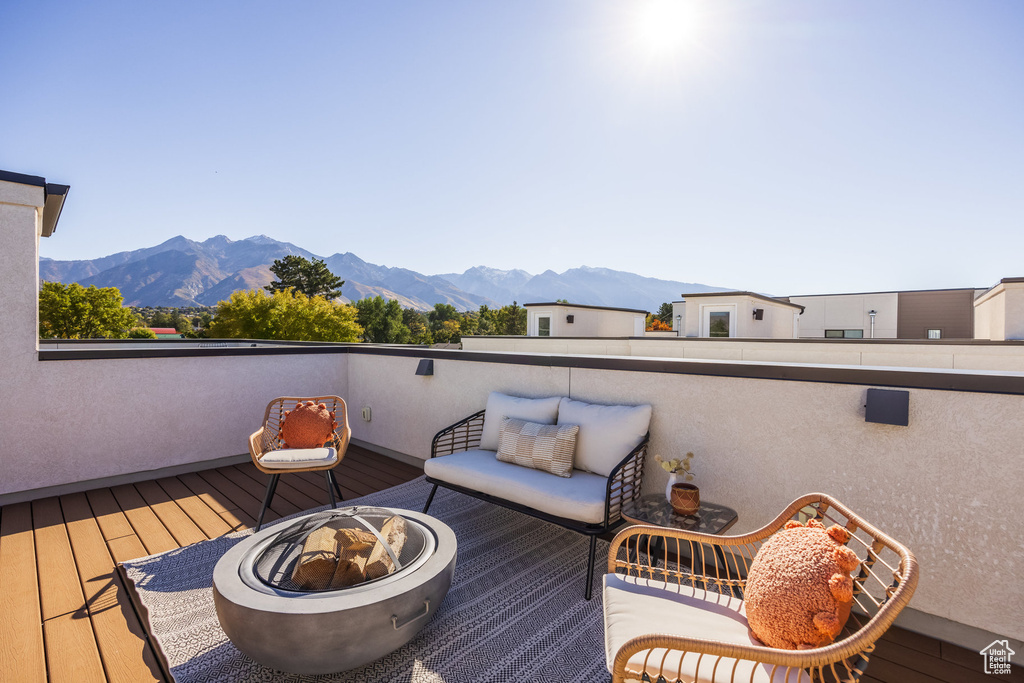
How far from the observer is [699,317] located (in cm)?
1186

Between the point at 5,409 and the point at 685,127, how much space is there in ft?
39.7

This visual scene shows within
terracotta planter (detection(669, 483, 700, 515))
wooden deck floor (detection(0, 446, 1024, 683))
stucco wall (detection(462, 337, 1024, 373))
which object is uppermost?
stucco wall (detection(462, 337, 1024, 373))

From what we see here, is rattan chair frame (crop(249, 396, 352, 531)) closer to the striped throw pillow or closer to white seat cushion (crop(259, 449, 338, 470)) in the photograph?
white seat cushion (crop(259, 449, 338, 470))

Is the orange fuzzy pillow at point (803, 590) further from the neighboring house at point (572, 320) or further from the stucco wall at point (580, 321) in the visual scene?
the stucco wall at point (580, 321)

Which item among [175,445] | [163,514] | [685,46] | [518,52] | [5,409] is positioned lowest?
[163,514]

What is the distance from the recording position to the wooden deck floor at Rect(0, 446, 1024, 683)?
1753 millimetres

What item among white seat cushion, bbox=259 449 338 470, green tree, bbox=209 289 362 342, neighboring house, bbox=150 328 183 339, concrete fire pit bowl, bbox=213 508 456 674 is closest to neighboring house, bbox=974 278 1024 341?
concrete fire pit bowl, bbox=213 508 456 674

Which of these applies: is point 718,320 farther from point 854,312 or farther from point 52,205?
→ point 52,205

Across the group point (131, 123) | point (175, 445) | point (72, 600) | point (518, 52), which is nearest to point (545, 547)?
point (72, 600)

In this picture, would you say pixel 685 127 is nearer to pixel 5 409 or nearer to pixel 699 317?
pixel 699 317

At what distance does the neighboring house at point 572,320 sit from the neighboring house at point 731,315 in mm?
2359

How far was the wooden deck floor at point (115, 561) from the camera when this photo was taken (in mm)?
1753

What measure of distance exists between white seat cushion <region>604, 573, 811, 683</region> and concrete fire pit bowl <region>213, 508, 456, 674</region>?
70cm

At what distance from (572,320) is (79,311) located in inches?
1132
